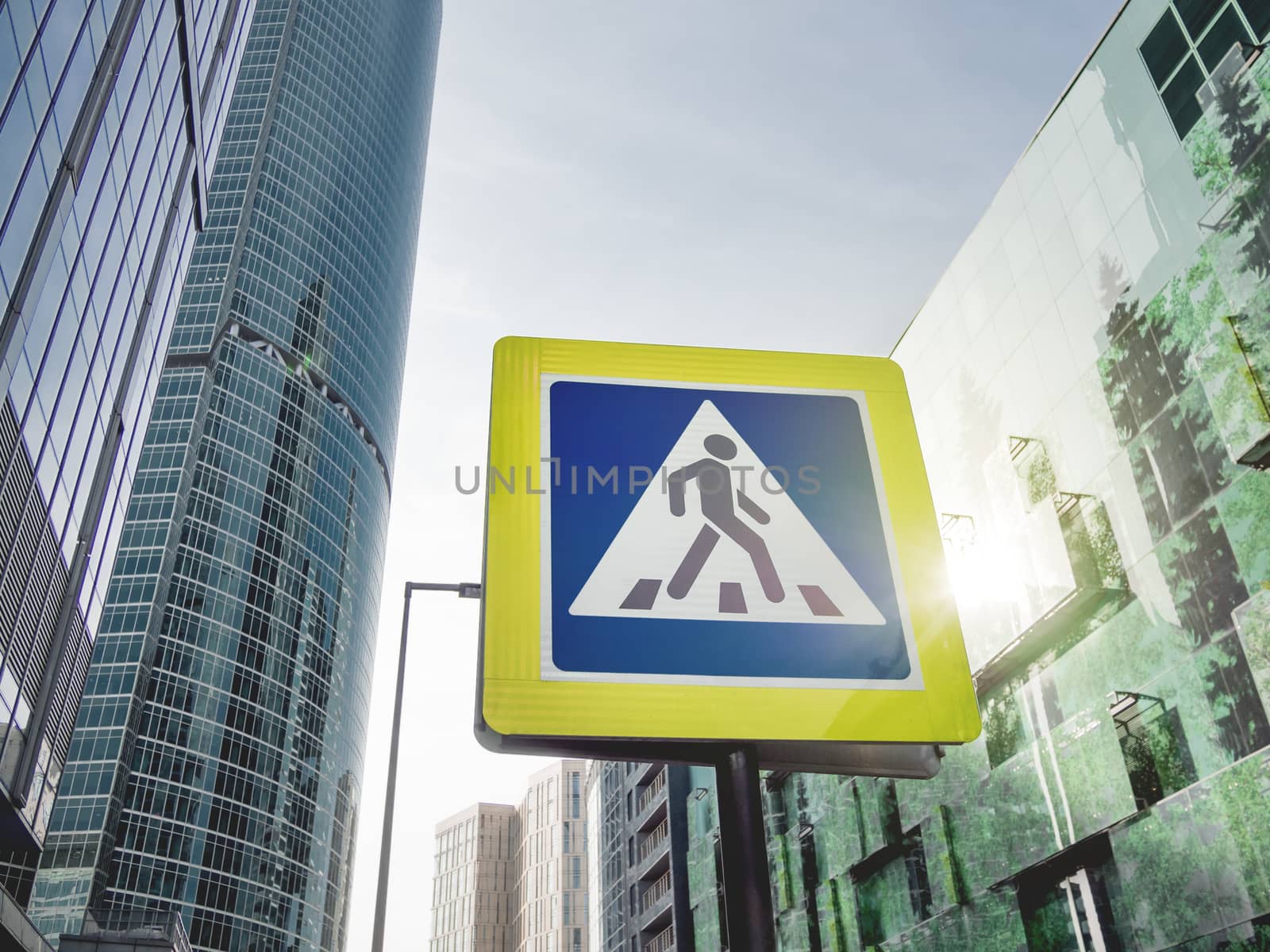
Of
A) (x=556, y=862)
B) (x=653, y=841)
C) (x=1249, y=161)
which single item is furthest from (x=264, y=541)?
(x=1249, y=161)

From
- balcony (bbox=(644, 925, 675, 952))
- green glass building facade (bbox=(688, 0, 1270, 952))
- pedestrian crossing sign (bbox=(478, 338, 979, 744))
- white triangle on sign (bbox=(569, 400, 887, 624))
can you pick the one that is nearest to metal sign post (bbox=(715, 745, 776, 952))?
pedestrian crossing sign (bbox=(478, 338, 979, 744))

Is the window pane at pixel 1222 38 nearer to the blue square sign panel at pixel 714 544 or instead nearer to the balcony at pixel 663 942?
the blue square sign panel at pixel 714 544

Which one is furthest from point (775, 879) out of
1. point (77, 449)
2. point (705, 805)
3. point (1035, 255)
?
point (77, 449)

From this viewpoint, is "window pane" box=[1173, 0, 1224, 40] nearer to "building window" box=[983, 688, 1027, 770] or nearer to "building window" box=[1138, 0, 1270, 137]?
"building window" box=[1138, 0, 1270, 137]

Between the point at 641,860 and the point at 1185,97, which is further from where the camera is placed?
the point at 641,860

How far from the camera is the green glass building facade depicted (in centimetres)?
2189

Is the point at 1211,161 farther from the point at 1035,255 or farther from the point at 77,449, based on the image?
the point at 77,449

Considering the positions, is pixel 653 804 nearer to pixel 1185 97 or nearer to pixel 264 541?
pixel 1185 97

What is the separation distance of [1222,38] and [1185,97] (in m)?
1.55

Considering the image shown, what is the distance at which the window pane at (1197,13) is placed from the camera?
2447 cm

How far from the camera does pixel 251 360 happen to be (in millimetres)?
118500

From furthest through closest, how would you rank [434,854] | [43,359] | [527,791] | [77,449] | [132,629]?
[434,854] → [527,791] → [132,629] → [77,449] → [43,359]

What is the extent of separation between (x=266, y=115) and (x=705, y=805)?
366ft

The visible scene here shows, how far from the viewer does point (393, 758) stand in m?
15.9
